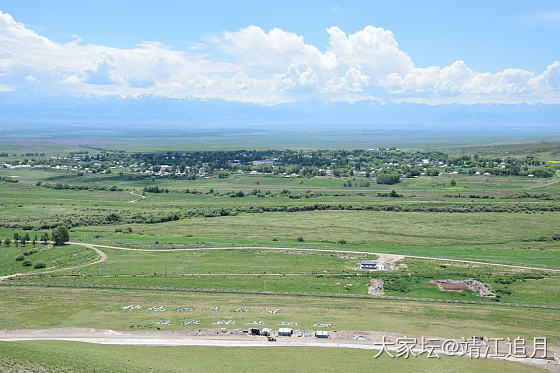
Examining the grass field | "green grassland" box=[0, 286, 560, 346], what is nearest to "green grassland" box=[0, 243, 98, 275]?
the grass field

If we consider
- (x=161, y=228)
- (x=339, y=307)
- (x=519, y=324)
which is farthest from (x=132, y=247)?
(x=519, y=324)

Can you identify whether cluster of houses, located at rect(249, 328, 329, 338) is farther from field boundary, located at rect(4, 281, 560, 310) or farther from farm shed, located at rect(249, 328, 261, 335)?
field boundary, located at rect(4, 281, 560, 310)

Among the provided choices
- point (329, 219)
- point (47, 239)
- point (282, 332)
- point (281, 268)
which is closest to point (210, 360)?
point (282, 332)

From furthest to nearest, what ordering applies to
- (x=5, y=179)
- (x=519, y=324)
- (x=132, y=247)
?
1. (x=5, y=179)
2. (x=132, y=247)
3. (x=519, y=324)

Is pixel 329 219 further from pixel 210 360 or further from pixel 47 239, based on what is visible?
pixel 210 360

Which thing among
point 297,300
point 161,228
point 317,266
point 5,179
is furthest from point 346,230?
point 5,179

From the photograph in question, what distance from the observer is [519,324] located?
171 feet

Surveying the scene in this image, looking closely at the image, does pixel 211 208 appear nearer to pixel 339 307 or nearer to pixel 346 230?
pixel 346 230

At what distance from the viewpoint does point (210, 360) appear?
43.4m

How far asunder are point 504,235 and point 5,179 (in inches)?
6910

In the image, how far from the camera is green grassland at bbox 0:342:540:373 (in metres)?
39.9

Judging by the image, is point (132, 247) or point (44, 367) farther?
point (132, 247)

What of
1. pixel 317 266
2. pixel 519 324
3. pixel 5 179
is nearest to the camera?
pixel 519 324

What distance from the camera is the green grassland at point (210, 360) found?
3991cm
